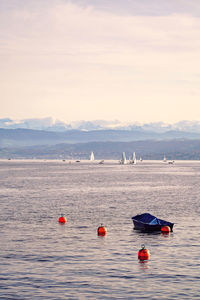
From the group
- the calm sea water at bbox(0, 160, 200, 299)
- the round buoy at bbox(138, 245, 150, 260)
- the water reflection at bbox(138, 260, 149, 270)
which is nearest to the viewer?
the calm sea water at bbox(0, 160, 200, 299)

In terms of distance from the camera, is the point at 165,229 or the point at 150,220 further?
the point at 150,220

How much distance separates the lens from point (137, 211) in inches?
4567

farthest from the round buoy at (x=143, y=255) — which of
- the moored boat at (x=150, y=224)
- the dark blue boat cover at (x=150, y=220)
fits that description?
the dark blue boat cover at (x=150, y=220)

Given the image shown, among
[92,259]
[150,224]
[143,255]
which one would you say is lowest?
[92,259]

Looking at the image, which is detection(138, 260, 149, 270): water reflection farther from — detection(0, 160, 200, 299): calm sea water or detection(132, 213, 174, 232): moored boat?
detection(132, 213, 174, 232): moored boat

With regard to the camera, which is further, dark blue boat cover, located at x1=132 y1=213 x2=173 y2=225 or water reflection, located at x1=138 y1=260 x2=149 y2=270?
dark blue boat cover, located at x1=132 y1=213 x2=173 y2=225

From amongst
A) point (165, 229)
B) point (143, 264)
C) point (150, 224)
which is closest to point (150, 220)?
point (150, 224)

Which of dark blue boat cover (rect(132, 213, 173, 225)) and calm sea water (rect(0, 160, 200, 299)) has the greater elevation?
dark blue boat cover (rect(132, 213, 173, 225))

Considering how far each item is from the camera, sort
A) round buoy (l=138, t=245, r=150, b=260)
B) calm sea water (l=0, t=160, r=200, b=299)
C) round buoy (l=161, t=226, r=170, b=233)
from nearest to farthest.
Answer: calm sea water (l=0, t=160, r=200, b=299) < round buoy (l=138, t=245, r=150, b=260) < round buoy (l=161, t=226, r=170, b=233)

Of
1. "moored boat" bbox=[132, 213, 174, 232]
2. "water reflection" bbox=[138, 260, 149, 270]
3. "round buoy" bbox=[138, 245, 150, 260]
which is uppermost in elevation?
"moored boat" bbox=[132, 213, 174, 232]

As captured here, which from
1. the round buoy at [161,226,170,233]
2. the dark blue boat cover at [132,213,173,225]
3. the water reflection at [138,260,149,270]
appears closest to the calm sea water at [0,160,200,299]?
the water reflection at [138,260,149,270]

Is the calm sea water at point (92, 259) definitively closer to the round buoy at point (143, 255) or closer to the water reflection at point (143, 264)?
the water reflection at point (143, 264)

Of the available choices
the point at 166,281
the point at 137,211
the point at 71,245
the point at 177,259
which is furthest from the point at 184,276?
the point at 137,211

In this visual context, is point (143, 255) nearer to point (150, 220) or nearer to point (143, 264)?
point (143, 264)
